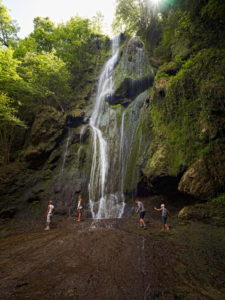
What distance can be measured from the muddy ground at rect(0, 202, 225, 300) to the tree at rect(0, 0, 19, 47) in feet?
71.1

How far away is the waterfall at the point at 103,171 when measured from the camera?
11091mm

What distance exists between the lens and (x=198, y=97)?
935 centimetres

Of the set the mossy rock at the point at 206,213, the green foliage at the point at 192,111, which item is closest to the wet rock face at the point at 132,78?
the green foliage at the point at 192,111

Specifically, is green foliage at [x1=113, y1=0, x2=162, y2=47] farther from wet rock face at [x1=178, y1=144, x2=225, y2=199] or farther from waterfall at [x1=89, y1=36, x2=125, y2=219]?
wet rock face at [x1=178, y1=144, x2=225, y2=199]

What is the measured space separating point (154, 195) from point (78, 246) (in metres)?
6.01

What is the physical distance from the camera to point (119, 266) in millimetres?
4156

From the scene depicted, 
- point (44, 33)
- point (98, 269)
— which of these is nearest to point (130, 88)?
point (44, 33)

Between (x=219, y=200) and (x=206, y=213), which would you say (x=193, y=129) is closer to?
(x=219, y=200)

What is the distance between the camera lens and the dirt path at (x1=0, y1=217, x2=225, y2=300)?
10.2 ft

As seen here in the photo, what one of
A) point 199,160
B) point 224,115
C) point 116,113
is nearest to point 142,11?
point 116,113

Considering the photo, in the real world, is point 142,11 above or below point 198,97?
above

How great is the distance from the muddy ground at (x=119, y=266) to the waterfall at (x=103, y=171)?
4.43m

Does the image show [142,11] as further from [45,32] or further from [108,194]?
[108,194]

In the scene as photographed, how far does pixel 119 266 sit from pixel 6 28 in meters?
25.1
